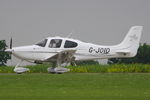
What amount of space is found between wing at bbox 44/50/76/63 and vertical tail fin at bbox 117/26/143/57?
16.4ft

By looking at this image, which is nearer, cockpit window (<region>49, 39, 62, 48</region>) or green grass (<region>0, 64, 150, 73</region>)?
cockpit window (<region>49, 39, 62, 48</region>)

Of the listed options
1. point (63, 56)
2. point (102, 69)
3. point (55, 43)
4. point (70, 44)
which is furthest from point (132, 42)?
point (55, 43)

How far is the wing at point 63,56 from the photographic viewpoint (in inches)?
1038

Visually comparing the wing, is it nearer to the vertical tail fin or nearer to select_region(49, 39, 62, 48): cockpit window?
select_region(49, 39, 62, 48): cockpit window

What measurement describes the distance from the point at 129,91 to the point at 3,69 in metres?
18.7

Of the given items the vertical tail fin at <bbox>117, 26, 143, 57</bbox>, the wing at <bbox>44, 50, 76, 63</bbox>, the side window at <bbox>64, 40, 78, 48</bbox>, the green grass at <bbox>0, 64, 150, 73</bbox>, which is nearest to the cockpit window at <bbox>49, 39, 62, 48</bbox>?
the side window at <bbox>64, 40, 78, 48</bbox>

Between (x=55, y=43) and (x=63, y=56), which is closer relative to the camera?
(x=63, y=56)

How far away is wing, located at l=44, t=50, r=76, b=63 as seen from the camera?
26.4 meters

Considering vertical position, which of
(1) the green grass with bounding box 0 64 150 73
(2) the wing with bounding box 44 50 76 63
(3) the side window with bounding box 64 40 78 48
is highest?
(3) the side window with bounding box 64 40 78 48

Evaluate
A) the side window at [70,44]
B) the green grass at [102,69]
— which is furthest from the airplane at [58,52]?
the green grass at [102,69]

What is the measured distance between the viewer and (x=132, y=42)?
3105 cm

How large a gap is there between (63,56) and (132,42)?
6.58m

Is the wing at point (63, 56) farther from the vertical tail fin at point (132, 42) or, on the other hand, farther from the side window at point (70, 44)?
the vertical tail fin at point (132, 42)

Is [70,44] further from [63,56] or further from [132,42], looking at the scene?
[132,42]
